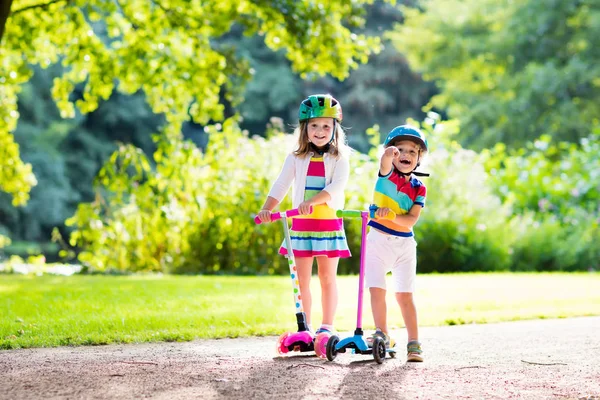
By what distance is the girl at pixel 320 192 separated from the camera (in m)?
5.03

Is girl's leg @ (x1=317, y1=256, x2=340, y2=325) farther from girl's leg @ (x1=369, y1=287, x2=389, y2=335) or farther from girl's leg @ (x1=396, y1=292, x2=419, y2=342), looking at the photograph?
girl's leg @ (x1=396, y1=292, x2=419, y2=342)

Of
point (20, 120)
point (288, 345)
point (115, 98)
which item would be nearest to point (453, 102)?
point (115, 98)

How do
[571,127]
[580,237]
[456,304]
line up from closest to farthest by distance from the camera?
1. [456,304]
2. [580,237]
3. [571,127]

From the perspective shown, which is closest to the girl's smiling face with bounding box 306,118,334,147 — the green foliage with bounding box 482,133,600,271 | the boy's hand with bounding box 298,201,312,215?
the boy's hand with bounding box 298,201,312,215

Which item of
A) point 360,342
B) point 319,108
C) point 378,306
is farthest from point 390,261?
point 319,108

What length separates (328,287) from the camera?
509cm

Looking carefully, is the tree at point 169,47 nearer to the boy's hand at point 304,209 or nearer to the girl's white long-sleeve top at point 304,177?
the girl's white long-sleeve top at point 304,177

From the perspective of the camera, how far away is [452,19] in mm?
23766

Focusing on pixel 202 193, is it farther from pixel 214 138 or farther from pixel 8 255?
pixel 8 255

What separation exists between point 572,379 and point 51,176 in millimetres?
22695

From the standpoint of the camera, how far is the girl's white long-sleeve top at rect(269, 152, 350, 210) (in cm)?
505

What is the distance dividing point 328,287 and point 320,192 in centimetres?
56

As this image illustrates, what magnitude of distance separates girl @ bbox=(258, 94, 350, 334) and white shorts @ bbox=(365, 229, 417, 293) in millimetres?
195

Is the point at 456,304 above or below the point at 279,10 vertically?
below
